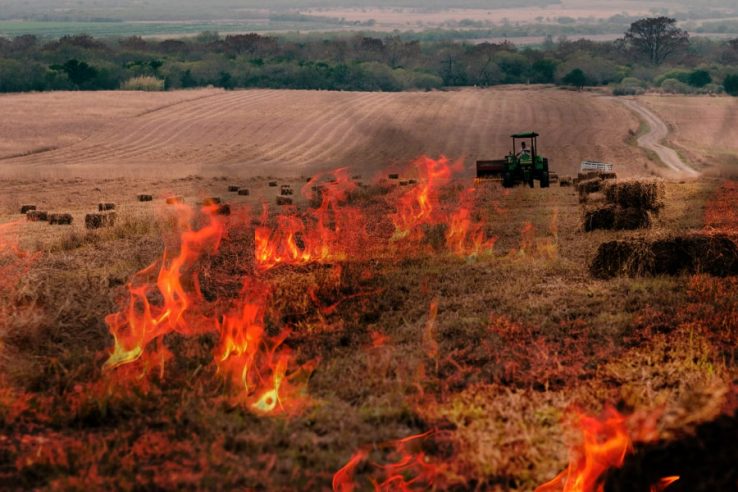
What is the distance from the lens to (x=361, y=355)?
13297 mm

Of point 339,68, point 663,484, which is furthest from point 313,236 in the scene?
point 339,68

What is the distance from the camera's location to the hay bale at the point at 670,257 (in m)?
17.3

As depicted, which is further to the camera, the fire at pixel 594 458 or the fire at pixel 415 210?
the fire at pixel 415 210

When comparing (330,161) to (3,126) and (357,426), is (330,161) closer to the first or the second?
(3,126)

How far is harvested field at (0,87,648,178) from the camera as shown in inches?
2448

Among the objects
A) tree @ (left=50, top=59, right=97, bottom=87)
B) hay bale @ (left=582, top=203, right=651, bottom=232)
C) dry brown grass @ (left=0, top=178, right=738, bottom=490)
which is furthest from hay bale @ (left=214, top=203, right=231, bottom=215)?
tree @ (left=50, top=59, right=97, bottom=87)

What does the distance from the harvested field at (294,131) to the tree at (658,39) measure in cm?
7263

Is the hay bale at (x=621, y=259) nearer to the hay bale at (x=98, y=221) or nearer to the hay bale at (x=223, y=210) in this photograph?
the hay bale at (x=98, y=221)

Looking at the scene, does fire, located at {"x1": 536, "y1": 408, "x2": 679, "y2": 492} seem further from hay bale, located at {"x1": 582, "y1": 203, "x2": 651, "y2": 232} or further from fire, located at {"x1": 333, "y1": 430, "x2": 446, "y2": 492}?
hay bale, located at {"x1": 582, "y1": 203, "x2": 651, "y2": 232}

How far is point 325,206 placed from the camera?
30438 millimetres

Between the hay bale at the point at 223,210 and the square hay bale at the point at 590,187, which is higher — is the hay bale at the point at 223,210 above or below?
below

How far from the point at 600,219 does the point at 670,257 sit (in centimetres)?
647

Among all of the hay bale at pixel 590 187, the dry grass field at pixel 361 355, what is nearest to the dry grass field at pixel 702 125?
the hay bale at pixel 590 187

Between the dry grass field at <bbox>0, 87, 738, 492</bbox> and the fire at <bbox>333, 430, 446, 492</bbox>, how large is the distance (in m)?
0.03
